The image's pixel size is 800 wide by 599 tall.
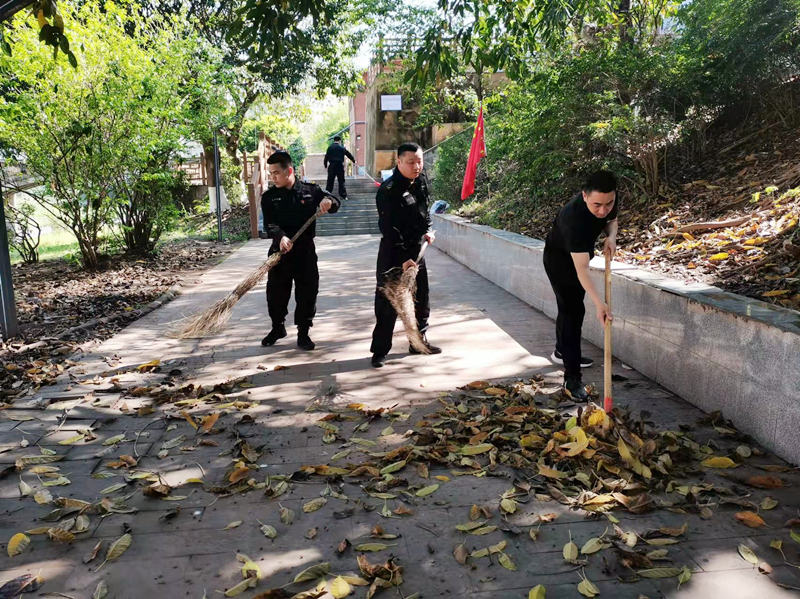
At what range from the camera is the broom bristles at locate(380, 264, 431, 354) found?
5691 mm

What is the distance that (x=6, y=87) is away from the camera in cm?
1024

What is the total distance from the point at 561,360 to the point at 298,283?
2.49 m

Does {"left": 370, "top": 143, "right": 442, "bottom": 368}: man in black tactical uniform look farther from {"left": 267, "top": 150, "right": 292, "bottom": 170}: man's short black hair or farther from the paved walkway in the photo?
{"left": 267, "top": 150, "right": 292, "bottom": 170}: man's short black hair

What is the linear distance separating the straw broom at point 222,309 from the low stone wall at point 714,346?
9.40 ft

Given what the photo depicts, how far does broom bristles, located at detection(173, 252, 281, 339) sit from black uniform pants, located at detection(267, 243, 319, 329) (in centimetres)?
13

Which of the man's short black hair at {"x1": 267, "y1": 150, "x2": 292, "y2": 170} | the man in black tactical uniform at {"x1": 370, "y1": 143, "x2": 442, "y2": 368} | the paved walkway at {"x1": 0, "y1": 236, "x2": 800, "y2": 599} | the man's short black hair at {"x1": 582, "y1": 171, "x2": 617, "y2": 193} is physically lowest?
the paved walkway at {"x1": 0, "y1": 236, "x2": 800, "y2": 599}

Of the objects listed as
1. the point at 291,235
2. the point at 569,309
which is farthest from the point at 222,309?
the point at 569,309

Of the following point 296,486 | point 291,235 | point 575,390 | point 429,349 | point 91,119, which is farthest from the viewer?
point 91,119

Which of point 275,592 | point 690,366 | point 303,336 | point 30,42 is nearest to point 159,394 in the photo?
point 303,336

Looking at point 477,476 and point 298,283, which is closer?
point 477,476

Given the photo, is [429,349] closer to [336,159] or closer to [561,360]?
[561,360]

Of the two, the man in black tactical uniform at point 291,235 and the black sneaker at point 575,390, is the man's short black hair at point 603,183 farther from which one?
the man in black tactical uniform at point 291,235

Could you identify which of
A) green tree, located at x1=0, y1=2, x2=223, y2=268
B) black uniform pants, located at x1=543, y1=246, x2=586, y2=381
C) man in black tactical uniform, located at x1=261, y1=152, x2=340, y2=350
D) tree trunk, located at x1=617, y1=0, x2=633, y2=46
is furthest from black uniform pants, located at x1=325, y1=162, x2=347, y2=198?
black uniform pants, located at x1=543, y1=246, x2=586, y2=381

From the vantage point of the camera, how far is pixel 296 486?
357 cm
